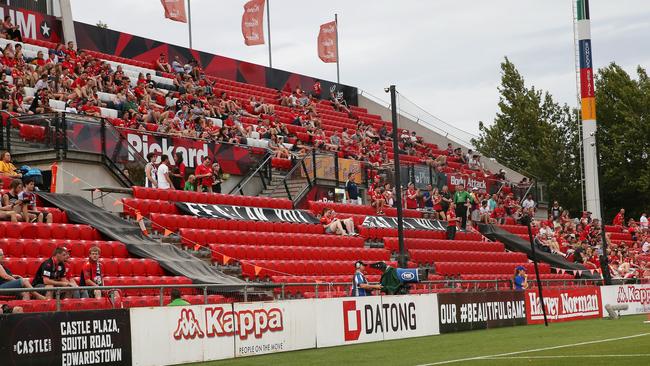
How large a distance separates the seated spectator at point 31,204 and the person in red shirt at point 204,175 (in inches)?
288

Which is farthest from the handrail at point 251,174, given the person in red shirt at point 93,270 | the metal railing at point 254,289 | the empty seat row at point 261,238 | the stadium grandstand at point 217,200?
A: the person in red shirt at point 93,270

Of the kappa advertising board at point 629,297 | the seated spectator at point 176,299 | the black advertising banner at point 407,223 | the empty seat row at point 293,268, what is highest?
the black advertising banner at point 407,223

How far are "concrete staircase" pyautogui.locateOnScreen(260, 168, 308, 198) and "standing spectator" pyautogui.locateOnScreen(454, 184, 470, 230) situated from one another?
22.9 ft

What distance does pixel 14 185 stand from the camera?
68.9 feet

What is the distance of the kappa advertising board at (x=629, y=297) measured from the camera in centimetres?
3360

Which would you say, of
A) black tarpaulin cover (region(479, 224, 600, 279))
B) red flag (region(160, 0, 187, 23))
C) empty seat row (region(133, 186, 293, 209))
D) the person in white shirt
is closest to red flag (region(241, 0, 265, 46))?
red flag (region(160, 0, 187, 23))

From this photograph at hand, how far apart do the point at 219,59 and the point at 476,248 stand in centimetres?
1309

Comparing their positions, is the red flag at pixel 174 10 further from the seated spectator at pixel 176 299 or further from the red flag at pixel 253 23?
the seated spectator at pixel 176 299

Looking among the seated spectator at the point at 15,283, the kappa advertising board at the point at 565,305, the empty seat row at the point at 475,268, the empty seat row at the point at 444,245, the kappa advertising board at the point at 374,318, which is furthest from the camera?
the empty seat row at the point at 444,245

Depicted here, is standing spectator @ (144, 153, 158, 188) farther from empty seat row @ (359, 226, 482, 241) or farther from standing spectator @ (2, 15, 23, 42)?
empty seat row @ (359, 226, 482, 241)

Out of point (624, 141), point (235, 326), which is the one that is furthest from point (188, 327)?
point (624, 141)

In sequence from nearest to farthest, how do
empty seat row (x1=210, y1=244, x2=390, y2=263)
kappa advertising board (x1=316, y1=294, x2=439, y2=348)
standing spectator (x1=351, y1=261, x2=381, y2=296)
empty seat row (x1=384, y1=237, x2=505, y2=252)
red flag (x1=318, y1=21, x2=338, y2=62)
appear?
kappa advertising board (x1=316, y1=294, x2=439, y2=348) < standing spectator (x1=351, y1=261, x2=381, y2=296) < empty seat row (x1=210, y1=244, x2=390, y2=263) < empty seat row (x1=384, y1=237, x2=505, y2=252) < red flag (x1=318, y1=21, x2=338, y2=62)

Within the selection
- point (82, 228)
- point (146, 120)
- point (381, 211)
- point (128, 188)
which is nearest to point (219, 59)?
point (381, 211)

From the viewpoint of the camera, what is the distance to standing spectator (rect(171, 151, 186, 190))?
28.2 m
